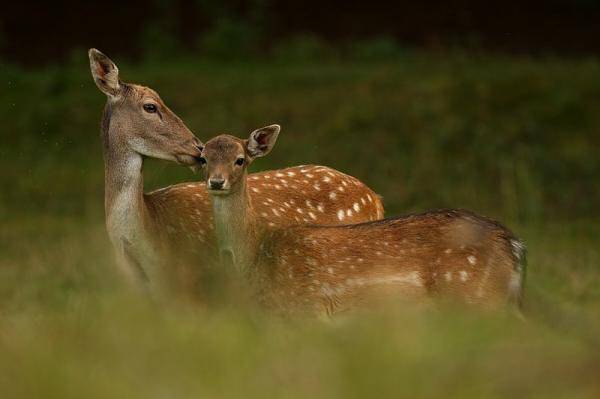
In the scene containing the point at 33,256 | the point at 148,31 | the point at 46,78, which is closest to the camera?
the point at 33,256

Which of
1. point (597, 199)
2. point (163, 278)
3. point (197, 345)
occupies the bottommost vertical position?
point (597, 199)

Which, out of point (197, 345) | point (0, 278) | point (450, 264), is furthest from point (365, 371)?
point (0, 278)

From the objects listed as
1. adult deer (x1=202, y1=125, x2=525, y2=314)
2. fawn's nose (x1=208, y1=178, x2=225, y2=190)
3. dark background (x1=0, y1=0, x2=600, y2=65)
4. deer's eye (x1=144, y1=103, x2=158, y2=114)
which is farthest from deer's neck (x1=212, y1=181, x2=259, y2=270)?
dark background (x1=0, y1=0, x2=600, y2=65)

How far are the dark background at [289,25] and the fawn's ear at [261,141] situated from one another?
36.3 feet

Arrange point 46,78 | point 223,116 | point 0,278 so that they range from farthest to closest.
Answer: point 46,78, point 223,116, point 0,278

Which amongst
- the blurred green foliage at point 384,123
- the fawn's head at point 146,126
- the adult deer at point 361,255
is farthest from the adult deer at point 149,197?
the blurred green foliage at point 384,123

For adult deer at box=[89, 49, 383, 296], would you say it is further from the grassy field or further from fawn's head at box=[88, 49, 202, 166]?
the grassy field

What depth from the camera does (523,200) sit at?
13289 mm

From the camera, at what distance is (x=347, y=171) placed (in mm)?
14016

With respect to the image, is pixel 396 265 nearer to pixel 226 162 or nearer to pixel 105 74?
pixel 226 162

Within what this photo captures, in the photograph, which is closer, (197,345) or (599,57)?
(197,345)

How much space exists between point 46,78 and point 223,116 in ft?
8.34

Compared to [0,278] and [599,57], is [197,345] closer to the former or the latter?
[0,278]

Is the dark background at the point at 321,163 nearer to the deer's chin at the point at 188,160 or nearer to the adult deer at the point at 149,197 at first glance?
the adult deer at the point at 149,197
